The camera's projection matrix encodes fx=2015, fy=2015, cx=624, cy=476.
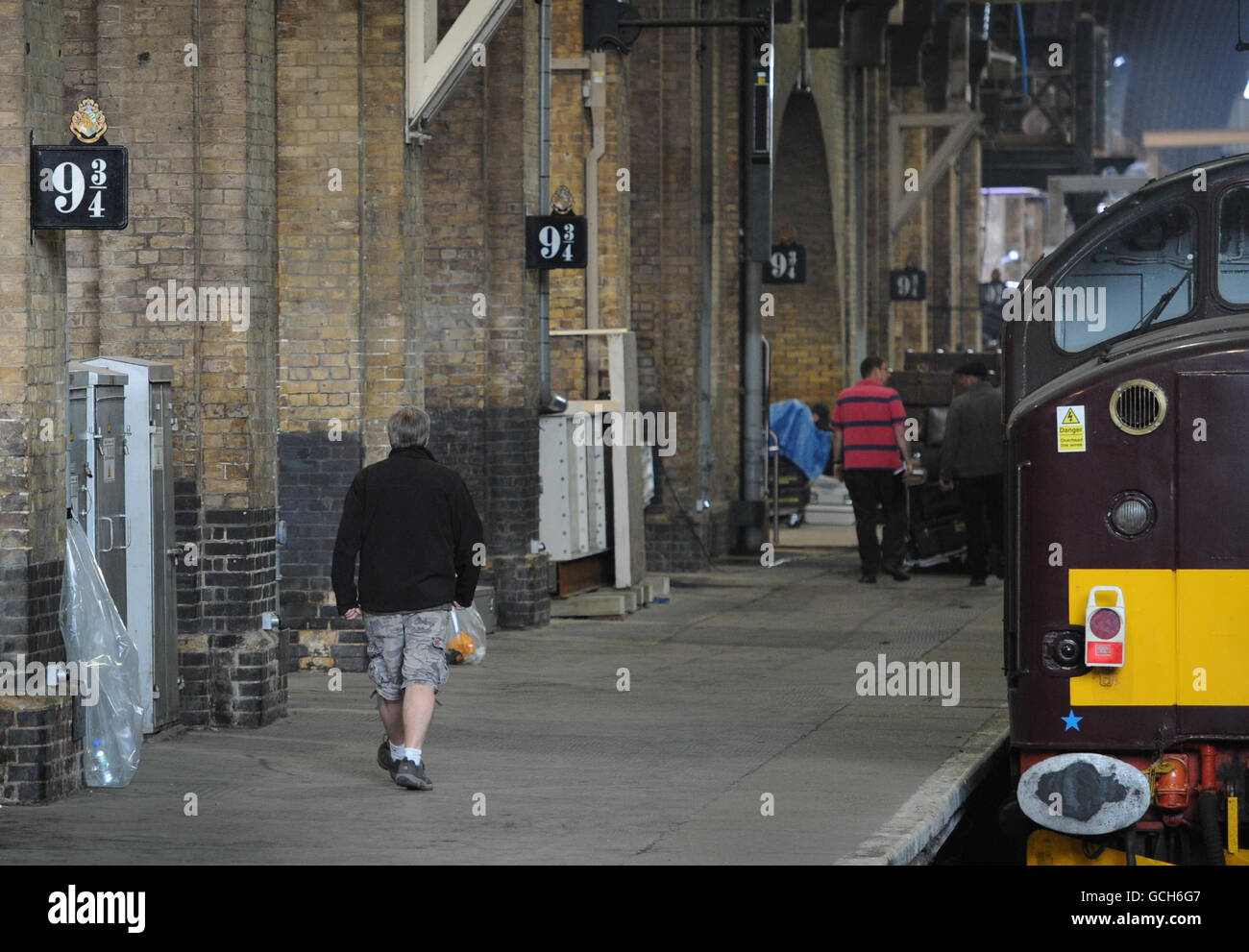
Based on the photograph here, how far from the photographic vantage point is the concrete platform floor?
7.53 meters

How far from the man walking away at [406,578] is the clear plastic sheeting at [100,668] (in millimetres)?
1028

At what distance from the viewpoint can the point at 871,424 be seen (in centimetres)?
1772

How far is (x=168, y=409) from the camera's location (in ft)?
33.4

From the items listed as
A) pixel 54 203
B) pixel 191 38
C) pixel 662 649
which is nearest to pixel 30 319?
pixel 54 203

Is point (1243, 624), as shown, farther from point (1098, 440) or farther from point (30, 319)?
point (30, 319)

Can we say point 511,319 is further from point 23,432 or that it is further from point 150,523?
point 23,432

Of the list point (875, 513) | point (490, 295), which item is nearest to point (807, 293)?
point (875, 513)

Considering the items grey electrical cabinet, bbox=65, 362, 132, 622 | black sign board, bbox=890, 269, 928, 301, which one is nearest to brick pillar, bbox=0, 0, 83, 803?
grey electrical cabinet, bbox=65, 362, 132, 622

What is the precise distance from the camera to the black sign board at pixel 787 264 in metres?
22.4

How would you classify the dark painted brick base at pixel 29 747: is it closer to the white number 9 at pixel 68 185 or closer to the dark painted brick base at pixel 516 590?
the white number 9 at pixel 68 185

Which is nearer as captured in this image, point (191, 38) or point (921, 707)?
point (191, 38)

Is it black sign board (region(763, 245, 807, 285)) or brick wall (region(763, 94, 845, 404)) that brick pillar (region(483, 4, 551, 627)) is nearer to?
black sign board (region(763, 245, 807, 285))

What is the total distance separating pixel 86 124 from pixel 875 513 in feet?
35.8
